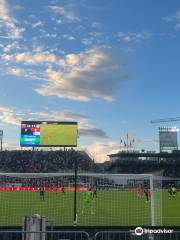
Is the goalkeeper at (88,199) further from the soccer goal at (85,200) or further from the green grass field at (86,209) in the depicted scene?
the green grass field at (86,209)

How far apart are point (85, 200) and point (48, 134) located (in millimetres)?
35900

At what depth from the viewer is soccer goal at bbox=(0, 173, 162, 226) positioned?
3153 centimetres

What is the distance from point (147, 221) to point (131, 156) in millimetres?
96817

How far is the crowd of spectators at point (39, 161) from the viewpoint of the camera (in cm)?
9671

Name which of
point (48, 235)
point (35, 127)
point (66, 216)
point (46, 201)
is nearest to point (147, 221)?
point (66, 216)

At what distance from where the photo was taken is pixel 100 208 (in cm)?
3662

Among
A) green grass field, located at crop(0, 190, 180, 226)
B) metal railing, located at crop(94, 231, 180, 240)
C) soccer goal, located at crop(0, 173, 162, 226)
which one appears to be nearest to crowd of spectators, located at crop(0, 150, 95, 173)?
green grass field, located at crop(0, 190, 180, 226)

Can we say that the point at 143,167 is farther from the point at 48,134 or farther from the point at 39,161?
the point at 48,134

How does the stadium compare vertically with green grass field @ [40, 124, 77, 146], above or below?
below

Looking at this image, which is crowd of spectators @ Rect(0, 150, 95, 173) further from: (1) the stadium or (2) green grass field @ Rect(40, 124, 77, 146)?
(1) the stadium

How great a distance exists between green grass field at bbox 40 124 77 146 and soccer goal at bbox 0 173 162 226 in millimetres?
24682

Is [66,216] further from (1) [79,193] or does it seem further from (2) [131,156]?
(2) [131,156]

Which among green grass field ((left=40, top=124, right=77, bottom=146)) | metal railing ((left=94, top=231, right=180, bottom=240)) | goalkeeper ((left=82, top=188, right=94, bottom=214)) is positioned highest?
green grass field ((left=40, top=124, right=77, bottom=146))

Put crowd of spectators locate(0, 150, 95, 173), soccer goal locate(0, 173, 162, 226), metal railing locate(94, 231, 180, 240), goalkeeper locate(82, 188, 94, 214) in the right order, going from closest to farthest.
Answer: metal railing locate(94, 231, 180, 240)
soccer goal locate(0, 173, 162, 226)
goalkeeper locate(82, 188, 94, 214)
crowd of spectators locate(0, 150, 95, 173)
